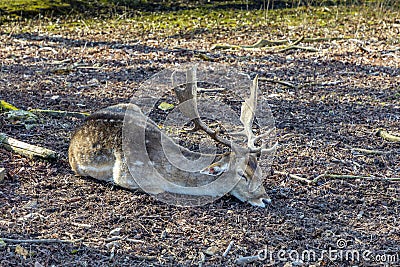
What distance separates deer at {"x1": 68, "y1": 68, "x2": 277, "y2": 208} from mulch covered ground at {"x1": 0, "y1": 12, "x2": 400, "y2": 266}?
0.38 ft

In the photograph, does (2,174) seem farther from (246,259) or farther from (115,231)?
(246,259)

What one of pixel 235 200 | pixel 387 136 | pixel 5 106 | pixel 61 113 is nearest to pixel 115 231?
pixel 235 200

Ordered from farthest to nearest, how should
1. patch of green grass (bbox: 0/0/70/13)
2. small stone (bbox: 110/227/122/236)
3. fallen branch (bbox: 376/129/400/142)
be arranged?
patch of green grass (bbox: 0/0/70/13), fallen branch (bbox: 376/129/400/142), small stone (bbox: 110/227/122/236)

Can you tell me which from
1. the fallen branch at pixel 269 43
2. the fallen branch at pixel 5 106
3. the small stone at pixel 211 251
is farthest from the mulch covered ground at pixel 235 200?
the fallen branch at pixel 269 43

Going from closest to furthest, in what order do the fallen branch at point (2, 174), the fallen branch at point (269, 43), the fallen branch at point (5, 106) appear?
the fallen branch at point (2, 174)
the fallen branch at point (5, 106)
the fallen branch at point (269, 43)

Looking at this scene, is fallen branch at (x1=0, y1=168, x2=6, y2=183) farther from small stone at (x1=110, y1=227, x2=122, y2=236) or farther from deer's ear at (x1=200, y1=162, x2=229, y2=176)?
deer's ear at (x1=200, y1=162, x2=229, y2=176)

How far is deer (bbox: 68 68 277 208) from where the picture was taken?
15.9 ft

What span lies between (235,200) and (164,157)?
2.35ft

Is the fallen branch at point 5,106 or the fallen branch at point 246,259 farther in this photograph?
the fallen branch at point 5,106

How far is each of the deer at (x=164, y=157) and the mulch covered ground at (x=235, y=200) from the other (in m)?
0.12

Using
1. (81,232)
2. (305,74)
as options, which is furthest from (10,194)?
(305,74)

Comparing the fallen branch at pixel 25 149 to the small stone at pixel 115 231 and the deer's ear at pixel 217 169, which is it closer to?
the small stone at pixel 115 231

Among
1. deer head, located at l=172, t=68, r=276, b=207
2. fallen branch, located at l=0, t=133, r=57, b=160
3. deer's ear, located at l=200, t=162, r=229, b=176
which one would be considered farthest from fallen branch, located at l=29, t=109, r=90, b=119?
deer's ear, located at l=200, t=162, r=229, b=176

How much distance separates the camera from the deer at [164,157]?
4.86 m
